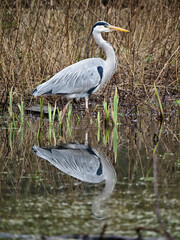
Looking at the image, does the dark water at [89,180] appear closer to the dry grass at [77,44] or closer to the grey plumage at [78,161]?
the grey plumage at [78,161]

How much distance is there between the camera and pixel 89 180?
3.68 m

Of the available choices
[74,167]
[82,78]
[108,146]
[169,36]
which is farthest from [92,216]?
[169,36]

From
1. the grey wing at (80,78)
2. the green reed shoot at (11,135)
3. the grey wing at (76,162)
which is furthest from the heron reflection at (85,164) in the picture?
the grey wing at (80,78)

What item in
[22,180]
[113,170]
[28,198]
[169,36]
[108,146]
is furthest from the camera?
[169,36]

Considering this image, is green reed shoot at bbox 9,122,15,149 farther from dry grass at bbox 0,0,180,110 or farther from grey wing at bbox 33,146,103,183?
dry grass at bbox 0,0,180,110

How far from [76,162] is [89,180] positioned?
592 millimetres

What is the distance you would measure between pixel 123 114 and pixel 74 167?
133 inches

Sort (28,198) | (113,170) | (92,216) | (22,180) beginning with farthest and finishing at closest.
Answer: (113,170) < (22,180) < (28,198) < (92,216)

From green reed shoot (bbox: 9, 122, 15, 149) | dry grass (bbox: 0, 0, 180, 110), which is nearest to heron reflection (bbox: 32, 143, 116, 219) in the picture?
green reed shoot (bbox: 9, 122, 15, 149)

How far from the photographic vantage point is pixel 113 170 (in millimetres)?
3932

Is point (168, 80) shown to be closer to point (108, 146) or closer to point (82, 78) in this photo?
point (82, 78)

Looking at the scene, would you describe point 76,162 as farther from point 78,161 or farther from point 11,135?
point 11,135

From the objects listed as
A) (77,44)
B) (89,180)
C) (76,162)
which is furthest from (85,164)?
(77,44)

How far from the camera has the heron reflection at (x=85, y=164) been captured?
10.8 ft
